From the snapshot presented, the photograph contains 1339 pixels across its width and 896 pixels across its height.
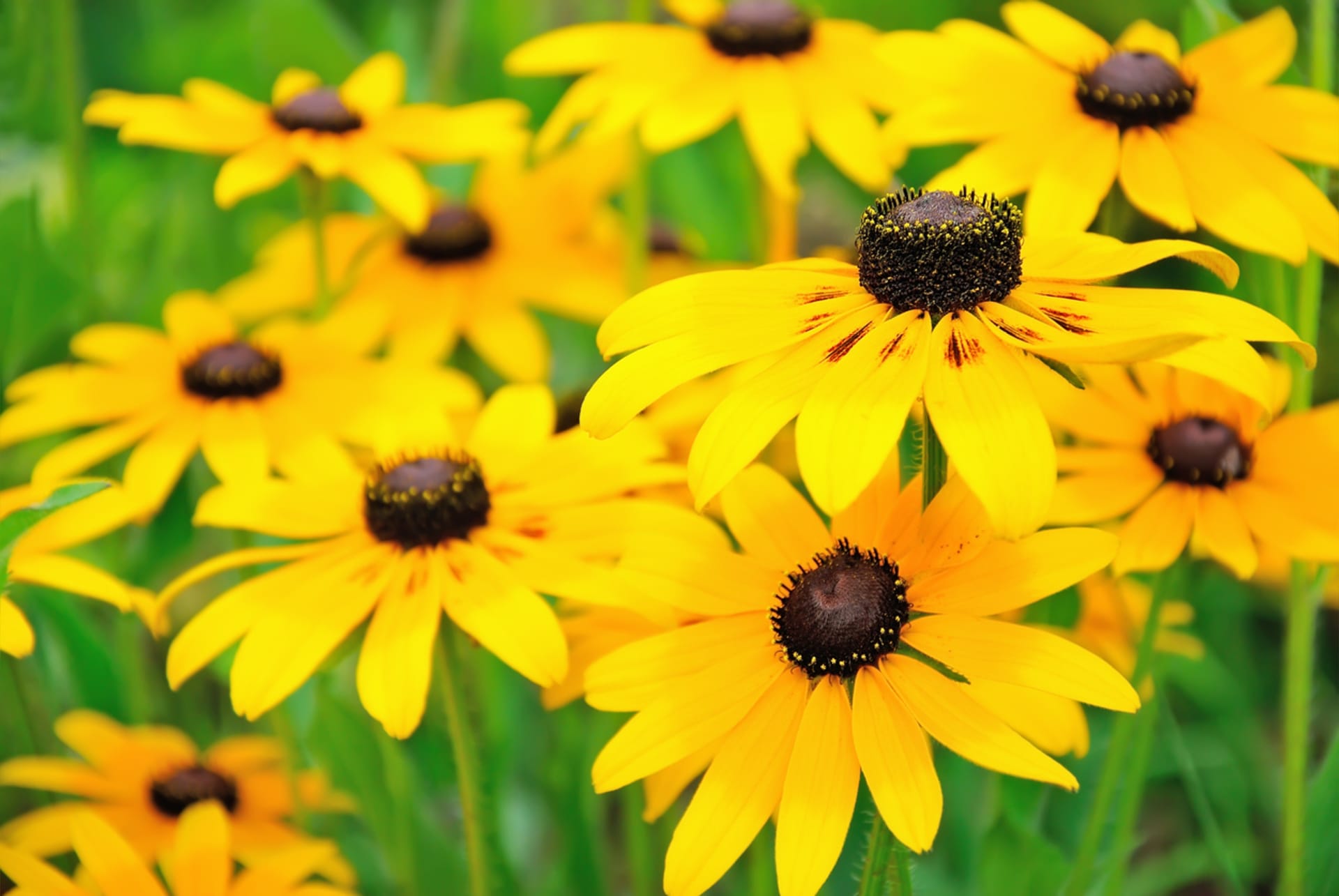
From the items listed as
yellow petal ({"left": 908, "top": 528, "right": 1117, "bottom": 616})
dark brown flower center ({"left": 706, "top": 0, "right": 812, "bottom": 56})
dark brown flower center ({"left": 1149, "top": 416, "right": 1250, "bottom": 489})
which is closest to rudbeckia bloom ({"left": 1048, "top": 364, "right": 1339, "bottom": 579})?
dark brown flower center ({"left": 1149, "top": 416, "right": 1250, "bottom": 489})

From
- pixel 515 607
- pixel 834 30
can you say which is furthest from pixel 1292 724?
pixel 834 30

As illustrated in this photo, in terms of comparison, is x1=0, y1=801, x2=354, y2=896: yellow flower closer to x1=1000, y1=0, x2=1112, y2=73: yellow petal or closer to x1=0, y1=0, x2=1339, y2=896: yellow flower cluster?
x1=0, y1=0, x2=1339, y2=896: yellow flower cluster

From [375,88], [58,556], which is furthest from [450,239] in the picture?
[58,556]

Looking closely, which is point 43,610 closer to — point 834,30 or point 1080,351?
point 834,30

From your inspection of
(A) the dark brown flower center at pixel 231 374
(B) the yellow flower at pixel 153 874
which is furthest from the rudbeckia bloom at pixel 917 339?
(A) the dark brown flower center at pixel 231 374

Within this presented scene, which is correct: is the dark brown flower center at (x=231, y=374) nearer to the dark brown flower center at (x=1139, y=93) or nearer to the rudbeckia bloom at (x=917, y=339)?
the rudbeckia bloom at (x=917, y=339)
